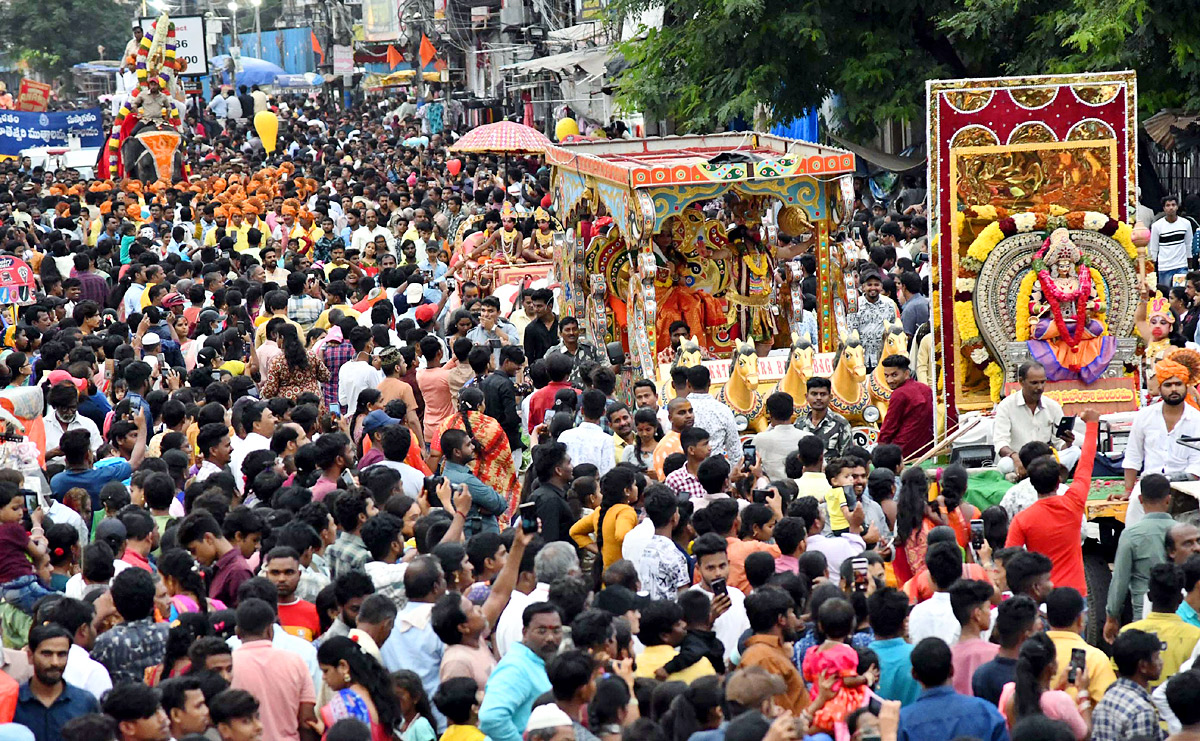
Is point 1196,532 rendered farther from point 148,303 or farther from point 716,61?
point 716,61

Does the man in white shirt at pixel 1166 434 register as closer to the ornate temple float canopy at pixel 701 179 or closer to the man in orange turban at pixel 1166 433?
the man in orange turban at pixel 1166 433

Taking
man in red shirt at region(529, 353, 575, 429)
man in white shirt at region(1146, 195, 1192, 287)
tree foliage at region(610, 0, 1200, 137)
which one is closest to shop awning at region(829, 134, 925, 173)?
tree foliage at region(610, 0, 1200, 137)

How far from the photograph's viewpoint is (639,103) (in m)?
21.5

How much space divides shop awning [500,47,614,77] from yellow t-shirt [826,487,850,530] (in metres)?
23.8

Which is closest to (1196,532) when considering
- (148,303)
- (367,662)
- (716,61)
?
(367,662)

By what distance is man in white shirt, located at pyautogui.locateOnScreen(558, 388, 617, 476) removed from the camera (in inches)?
354

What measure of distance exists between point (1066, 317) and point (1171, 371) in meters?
1.64

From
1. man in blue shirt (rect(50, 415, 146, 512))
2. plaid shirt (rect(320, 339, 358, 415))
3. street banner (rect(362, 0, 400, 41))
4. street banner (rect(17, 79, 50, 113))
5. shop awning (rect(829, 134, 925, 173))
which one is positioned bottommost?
man in blue shirt (rect(50, 415, 146, 512))

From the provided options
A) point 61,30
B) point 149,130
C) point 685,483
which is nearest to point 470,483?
point 685,483

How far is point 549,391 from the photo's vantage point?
1048cm

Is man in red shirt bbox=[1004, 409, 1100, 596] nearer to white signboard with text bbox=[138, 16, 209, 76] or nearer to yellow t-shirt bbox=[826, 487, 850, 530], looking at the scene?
yellow t-shirt bbox=[826, 487, 850, 530]

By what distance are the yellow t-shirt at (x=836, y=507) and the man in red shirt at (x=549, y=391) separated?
281 centimetres

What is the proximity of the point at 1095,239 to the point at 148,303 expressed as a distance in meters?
7.88

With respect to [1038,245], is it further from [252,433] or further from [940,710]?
[940,710]
